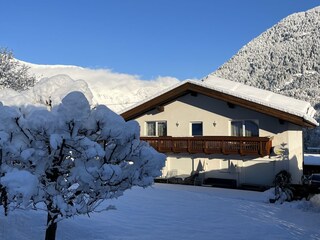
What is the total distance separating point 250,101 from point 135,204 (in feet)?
31.1

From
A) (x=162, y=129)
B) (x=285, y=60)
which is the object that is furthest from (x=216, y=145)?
(x=285, y=60)

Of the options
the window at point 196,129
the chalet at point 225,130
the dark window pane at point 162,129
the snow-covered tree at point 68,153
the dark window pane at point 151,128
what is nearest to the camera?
the snow-covered tree at point 68,153

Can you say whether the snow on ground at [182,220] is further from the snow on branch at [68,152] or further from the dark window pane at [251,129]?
the dark window pane at [251,129]

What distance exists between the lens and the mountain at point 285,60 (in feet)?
352

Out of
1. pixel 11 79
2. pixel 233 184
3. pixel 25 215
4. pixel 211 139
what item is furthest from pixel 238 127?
pixel 11 79

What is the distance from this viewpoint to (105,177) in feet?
16.7

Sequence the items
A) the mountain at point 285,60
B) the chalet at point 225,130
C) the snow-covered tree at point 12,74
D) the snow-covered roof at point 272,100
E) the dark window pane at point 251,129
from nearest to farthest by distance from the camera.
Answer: the snow-covered roof at point 272,100, the chalet at point 225,130, the dark window pane at point 251,129, the snow-covered tree at point 12,74, the mountain at point 285,60

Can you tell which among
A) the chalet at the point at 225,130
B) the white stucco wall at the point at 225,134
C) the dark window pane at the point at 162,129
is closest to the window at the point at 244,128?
the chalet at the point at 225,130

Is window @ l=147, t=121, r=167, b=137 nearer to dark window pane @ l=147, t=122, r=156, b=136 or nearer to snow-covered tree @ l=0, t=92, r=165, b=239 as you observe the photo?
dark window pane @ l=147, t=122, r=156, b=136

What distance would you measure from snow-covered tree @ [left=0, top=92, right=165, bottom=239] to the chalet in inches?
580

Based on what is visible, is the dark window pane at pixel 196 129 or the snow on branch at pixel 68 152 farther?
the dark window pane at pixel 196 129

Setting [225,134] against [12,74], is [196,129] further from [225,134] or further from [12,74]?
[12,74]

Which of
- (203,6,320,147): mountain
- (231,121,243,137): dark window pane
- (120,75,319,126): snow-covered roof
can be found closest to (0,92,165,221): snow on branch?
(120,75,319,126): snow-covered roof

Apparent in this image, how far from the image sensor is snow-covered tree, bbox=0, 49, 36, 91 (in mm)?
36750
